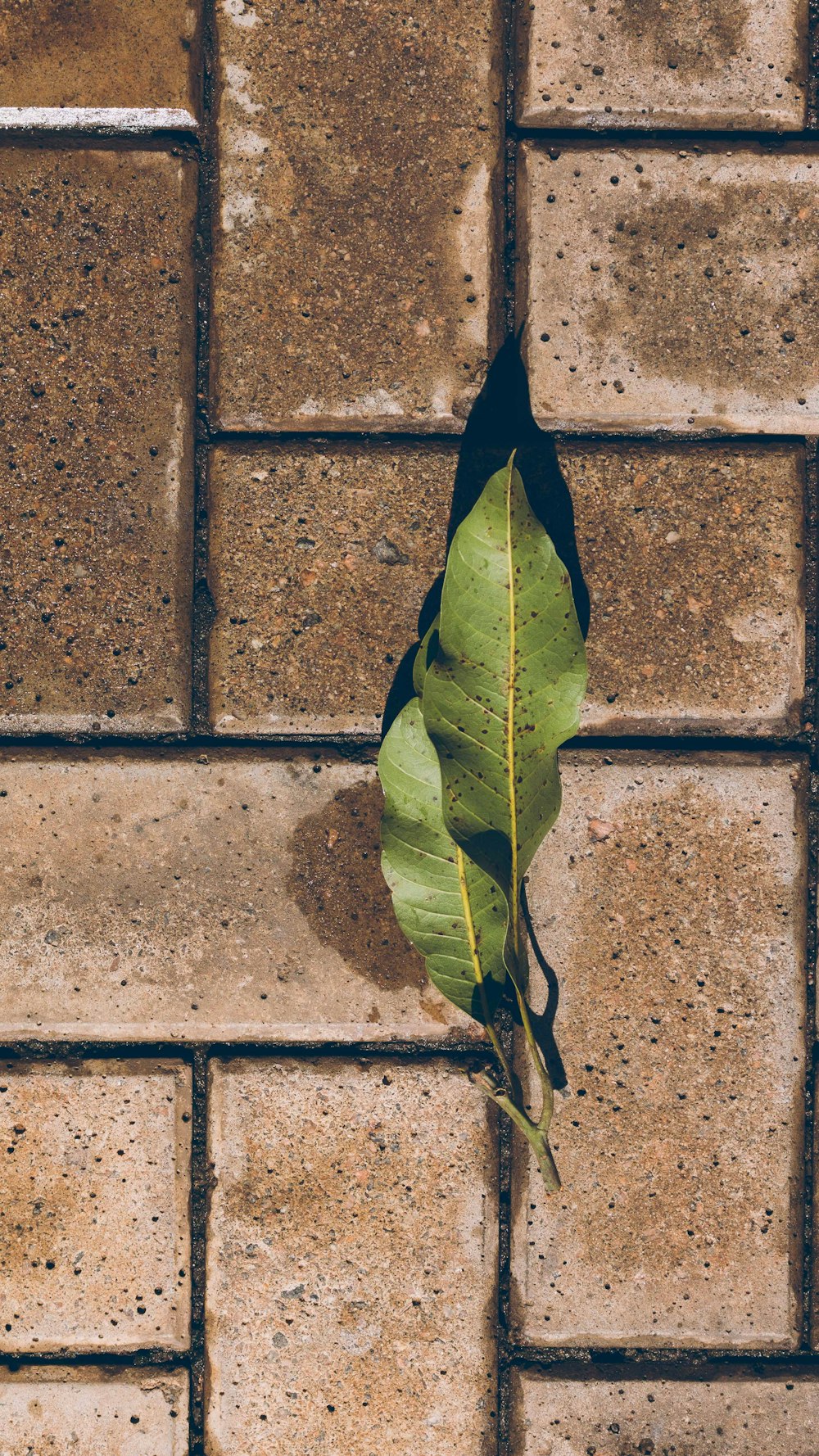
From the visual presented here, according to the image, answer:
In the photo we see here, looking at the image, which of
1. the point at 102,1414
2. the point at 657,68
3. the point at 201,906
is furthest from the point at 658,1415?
the point at 657,68

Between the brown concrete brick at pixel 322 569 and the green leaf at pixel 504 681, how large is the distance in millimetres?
177

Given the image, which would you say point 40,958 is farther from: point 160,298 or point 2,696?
point 160,298

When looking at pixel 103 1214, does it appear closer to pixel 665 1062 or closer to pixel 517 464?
pixel 665 1062

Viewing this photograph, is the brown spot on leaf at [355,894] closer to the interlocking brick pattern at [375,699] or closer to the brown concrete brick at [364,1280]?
the interlocking brick pattern at [375,699]

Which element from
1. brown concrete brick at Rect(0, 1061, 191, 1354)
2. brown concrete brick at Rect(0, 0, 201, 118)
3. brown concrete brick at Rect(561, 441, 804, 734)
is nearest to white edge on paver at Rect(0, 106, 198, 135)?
brown concrete brick at Rect(0, 0, 201, 118)

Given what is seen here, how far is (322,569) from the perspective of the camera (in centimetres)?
142

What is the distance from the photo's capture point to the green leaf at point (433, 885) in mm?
1311

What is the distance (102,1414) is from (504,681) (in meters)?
1.15

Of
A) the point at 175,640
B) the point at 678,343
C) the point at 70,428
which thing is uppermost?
the point at 678,343

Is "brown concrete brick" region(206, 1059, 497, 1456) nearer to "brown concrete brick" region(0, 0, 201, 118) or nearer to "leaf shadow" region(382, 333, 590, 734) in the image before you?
"leaf shadow" region(382, 333, 590, 734)

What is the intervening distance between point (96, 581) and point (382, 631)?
401 millimetres

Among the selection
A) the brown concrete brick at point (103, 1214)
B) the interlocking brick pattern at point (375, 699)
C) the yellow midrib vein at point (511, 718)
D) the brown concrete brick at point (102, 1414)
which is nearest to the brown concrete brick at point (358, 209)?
the interlocking brick pattern at point (375, 699)

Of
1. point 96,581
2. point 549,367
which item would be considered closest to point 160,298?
point 96,581

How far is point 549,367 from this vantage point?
141cm
